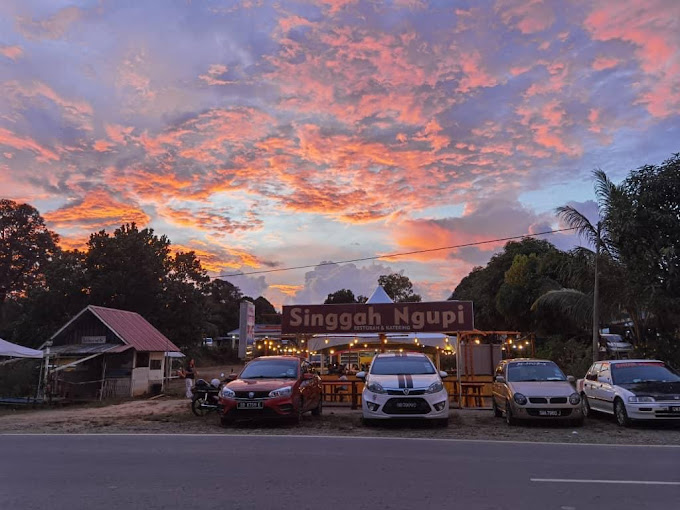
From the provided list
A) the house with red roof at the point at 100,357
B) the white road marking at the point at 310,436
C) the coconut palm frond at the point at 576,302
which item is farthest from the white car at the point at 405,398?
the house with red roof at the point at 100,357

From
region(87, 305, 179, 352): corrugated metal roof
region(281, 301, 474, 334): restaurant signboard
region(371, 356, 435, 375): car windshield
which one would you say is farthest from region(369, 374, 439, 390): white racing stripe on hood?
region(87, 305, 179, 352): corrugated metal roof

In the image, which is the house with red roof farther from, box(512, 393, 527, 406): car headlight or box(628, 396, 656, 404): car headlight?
box(628, 396, 656, 404): car headlight

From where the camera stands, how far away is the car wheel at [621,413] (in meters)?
12.2

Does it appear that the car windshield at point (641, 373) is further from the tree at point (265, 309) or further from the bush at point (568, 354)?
the tree at point (265, 309)

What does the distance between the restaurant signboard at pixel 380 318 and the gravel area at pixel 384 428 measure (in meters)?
4.55

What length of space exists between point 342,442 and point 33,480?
16.0 feet

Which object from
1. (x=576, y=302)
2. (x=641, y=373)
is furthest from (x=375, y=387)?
(x=576, y=302)

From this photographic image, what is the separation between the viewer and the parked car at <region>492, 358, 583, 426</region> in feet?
39.6

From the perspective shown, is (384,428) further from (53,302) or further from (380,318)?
(53,302)

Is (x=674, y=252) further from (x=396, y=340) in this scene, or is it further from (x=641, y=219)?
(x=396, y=340)

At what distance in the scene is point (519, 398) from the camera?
12234 mm

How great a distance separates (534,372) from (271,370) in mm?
6430

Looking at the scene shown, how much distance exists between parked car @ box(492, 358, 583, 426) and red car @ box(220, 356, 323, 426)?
15.4 ft

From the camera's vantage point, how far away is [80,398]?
22.8 m
